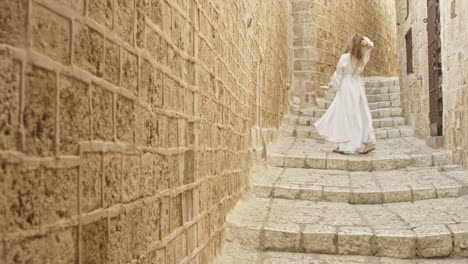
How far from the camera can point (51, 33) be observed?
1.15 metres

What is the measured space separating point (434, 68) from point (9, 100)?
274 inches

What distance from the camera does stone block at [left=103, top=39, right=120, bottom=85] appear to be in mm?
1482

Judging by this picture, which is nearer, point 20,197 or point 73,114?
point 20,197

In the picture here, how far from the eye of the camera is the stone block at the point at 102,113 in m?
1.39

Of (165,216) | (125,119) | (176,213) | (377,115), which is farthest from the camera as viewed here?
(377,115)

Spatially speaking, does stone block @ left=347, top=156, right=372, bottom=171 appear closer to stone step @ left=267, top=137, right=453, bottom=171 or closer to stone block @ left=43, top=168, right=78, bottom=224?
stone step @ left=267, top=137, right=453, bottom=171

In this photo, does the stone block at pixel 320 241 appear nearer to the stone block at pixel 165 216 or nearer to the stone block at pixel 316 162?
the stone block at pixel 165 216

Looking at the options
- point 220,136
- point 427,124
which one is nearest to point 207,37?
point 220,136

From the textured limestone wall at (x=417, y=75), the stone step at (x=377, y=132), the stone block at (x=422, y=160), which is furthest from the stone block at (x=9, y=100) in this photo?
the stone step at (x=377, y=132)

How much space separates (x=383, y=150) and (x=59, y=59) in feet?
21.9

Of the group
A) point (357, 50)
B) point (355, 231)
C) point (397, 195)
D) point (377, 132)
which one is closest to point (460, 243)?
point (355, 231)

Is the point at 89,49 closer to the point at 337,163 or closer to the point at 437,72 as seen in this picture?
the point at 337,163

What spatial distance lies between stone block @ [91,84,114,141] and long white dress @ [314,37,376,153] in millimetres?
5759

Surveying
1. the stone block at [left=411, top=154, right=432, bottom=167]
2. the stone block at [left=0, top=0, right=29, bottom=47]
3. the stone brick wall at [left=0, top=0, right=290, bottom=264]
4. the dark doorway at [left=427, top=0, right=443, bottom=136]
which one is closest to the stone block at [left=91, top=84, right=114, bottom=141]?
the stone brick wall at [left=0, top=0, right=290, bottom=264]
